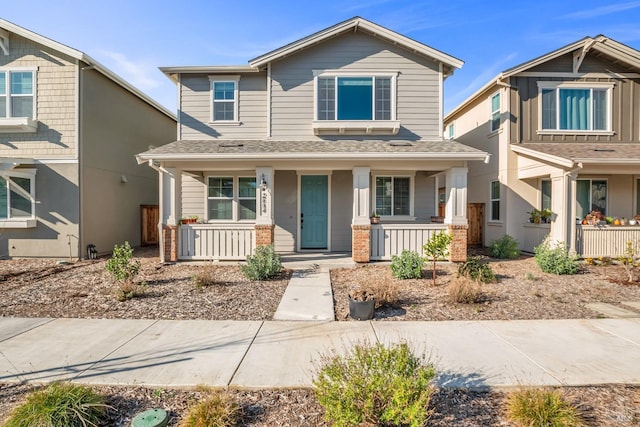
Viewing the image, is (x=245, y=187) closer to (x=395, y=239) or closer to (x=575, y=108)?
(x=395, y=239)

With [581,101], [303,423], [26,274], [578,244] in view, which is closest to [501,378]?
Result: [303,423]

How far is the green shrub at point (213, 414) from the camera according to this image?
2531mm

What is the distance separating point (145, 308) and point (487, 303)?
6153mm

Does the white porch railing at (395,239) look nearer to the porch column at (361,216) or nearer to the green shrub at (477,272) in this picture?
the porch column at (361,216)

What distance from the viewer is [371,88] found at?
10.3 metres

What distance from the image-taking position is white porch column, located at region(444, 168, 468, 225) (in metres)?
8.67

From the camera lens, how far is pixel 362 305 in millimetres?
4996

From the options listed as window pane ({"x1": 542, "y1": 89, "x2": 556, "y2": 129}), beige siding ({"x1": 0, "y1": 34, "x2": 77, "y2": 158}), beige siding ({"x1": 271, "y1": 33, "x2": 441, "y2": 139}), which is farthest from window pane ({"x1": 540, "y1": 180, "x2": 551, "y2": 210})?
beige siding ({"x1": 0, "y1": 34, "x2": 77, "y2": 158})

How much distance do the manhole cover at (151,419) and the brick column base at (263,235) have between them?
613cm

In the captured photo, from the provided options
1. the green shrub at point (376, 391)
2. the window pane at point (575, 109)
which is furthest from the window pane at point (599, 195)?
the green shrub at point (376, 391)

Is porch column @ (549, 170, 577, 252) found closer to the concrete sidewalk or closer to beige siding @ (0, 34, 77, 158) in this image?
the concrete sidewalk

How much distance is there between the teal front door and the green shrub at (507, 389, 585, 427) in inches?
322

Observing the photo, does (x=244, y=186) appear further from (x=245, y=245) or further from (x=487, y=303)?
A: (x=487, y=303)

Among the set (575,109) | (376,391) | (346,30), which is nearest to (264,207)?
(346,30)
